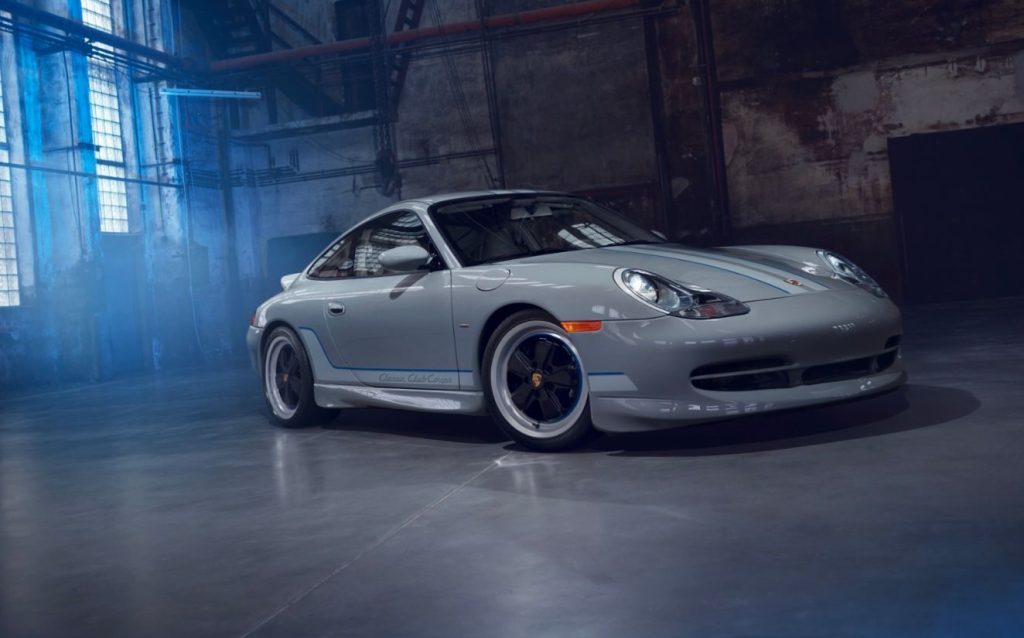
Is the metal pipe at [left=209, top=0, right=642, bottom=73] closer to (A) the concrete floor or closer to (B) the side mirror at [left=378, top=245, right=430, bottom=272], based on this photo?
(A) the concrete floor

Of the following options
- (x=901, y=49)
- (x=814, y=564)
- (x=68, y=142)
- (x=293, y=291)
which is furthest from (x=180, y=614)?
(x=901, y=49)

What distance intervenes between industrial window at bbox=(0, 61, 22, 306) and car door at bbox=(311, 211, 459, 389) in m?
9.22

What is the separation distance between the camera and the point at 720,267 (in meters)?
4.70

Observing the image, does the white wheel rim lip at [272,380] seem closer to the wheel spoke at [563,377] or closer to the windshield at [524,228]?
the windshield at [524,228]

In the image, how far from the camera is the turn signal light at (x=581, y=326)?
4469mm

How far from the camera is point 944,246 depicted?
15.0 metres

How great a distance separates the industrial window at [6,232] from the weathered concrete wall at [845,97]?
33.1 ft

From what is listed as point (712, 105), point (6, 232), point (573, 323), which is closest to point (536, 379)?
point (573, 323)

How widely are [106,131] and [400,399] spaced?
12654 mm

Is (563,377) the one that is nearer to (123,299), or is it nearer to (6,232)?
(6,232)

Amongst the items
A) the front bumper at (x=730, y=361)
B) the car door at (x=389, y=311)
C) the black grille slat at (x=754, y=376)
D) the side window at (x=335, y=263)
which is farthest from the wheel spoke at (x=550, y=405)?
the side window at (x=335, y=263)

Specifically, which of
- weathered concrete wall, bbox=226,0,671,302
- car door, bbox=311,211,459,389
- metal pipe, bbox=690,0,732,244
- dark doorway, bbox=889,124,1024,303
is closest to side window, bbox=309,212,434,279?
car door, bbox=311,211,459,389

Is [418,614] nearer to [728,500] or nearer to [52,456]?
[728,500]

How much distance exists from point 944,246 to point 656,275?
1192 centimetres
